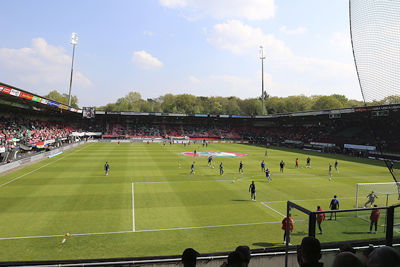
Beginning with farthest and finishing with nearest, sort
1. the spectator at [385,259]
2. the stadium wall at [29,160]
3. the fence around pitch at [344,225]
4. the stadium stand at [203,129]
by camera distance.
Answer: the stadium wall at [29,160]
the stadium stand at [203,129]
the fence around pitch at [344,225]
the spectator at [385,259]

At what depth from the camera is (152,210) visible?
16.8m

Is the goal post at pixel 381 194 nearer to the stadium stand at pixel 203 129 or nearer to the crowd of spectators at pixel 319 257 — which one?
the stadium stand at pixel 203 129

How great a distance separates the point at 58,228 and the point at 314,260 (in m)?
14.3

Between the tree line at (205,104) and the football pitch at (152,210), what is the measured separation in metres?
99.9

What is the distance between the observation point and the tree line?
12481cm

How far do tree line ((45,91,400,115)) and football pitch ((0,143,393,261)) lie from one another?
99868 mm

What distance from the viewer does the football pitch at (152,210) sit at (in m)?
11.4

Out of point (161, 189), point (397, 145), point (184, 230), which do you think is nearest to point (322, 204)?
point (184, 230)

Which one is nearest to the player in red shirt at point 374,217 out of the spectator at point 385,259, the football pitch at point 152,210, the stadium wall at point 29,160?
the football pitch at point 152,210

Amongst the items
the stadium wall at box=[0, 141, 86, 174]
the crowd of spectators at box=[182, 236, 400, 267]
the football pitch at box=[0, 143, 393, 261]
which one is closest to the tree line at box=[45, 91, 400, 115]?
the stadium wall at box=[0, 141, 86, 174]

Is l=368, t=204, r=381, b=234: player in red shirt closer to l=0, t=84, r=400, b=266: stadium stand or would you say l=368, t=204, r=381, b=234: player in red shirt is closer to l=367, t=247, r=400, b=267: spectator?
l=0, t=84, r=400, b=266: stadium stand

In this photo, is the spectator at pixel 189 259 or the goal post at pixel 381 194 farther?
the goal post at pixel 381 194

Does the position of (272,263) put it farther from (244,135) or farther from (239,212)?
(244,135)

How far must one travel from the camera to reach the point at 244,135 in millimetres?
87688
